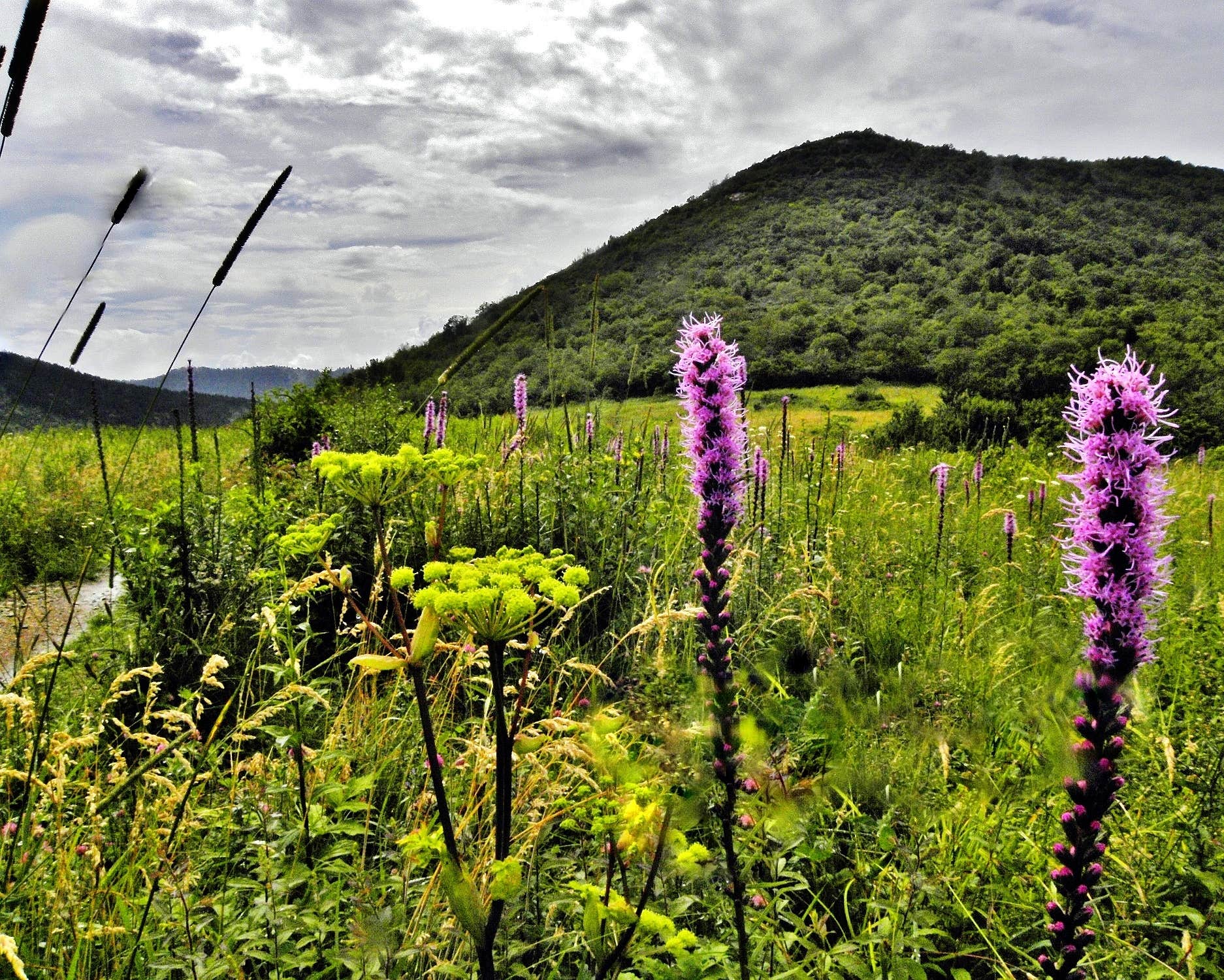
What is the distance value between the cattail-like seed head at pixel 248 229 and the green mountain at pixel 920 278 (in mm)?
9995

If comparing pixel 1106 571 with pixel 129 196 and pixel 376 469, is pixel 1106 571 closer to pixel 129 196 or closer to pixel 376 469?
pixel 376 469

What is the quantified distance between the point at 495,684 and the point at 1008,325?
164ft

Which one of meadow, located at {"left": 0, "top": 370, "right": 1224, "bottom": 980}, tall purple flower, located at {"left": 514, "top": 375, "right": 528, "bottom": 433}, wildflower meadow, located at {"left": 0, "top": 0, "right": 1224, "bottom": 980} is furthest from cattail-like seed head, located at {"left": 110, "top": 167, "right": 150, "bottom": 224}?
tall purple flower, located at {"left": 514, "top": 375, "right": 528, "bottom": 433}

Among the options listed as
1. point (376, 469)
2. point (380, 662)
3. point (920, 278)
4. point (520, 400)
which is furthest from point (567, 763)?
point (920, 278)

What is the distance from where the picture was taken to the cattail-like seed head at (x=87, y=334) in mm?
2213

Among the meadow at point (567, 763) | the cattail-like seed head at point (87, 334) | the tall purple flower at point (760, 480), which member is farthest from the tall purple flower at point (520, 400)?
the cattail-like seed head at point (87, 334)

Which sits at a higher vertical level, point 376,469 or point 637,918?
point 376,469

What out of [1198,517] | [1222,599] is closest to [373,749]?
[1222,599]

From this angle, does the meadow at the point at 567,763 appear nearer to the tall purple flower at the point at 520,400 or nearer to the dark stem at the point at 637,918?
the dark stem at the point at 637,918

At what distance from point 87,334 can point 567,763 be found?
6.65 feet

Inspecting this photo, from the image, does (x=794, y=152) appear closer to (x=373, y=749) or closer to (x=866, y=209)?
(x=866, y=209)

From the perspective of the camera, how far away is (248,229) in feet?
6.33

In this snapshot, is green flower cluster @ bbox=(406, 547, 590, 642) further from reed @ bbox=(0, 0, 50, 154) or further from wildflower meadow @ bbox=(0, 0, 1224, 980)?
reed @ bbox=(0, 0, 50, 154)

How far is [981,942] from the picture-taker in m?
2.28
